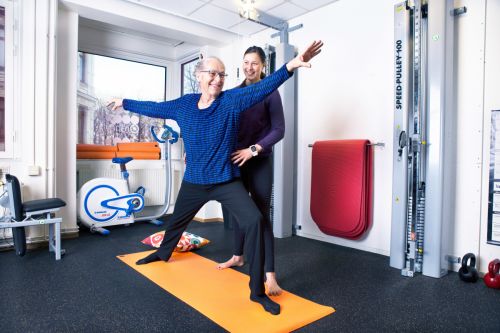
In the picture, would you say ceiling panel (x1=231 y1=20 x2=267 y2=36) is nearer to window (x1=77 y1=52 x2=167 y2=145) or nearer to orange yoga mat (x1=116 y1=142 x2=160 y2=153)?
window (x1=77 y1=52 x2=167 y2=145)

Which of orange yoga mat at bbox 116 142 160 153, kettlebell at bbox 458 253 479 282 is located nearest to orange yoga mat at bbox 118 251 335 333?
kettlebell at bbox 458 253 479 282

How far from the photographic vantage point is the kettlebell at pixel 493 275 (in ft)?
7.77

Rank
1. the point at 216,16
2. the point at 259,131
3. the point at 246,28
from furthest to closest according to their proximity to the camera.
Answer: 1. the point at 246,28
2. the point at 216,16
3. the point at 259,131

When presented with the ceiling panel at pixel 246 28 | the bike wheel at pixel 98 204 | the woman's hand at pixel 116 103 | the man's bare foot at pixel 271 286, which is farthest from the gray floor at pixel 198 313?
the ceiling panel at pixel 246 28

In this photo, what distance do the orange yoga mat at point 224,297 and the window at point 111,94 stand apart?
2545 millimetres

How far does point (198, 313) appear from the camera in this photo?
76.2 inches

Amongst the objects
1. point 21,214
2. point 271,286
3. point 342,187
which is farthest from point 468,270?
point 21,214

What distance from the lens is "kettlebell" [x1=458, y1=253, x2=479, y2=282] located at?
8.18ft

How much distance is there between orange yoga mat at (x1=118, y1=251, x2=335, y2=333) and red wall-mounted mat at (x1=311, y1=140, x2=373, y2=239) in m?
1.23

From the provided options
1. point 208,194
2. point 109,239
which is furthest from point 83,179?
point 208,194

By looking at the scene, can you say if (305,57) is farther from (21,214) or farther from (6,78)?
(6,78)

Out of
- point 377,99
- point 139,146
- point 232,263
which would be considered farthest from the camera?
point 139,146

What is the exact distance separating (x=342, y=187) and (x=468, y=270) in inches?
47.2

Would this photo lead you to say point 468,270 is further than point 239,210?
Yes
